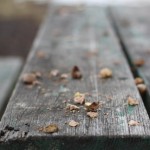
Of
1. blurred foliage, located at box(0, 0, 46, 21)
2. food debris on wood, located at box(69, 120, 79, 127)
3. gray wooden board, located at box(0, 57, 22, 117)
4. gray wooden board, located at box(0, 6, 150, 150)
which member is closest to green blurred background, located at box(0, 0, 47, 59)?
blurred foliage, located at box(0, 0, 46, 21)

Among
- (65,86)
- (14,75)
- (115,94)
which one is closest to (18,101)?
(65,86)

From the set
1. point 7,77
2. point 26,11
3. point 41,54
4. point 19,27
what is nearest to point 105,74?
point 41,54

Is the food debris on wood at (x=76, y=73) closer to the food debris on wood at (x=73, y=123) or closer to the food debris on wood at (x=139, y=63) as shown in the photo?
the food debris on wood at (x=139, y=63)

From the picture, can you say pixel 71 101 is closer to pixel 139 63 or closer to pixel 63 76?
pixel 63 76

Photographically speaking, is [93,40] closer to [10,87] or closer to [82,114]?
[10,87]

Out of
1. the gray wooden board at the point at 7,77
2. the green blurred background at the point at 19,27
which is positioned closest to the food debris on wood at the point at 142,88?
the gray wooden board at the point at 7,77

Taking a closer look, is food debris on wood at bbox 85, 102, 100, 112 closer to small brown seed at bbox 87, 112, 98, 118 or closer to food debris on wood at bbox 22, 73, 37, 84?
small brown seed at bbox 87, 112, 98, 118

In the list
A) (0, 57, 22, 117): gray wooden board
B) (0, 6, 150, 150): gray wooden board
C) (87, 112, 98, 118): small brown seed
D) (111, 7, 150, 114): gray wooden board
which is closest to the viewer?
(0, 6, 150, 150): gray wooden board
